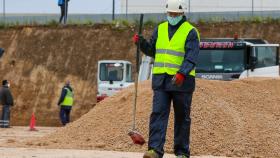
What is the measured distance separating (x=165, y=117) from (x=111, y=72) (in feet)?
88.6

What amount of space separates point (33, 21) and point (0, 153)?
36.5 metres

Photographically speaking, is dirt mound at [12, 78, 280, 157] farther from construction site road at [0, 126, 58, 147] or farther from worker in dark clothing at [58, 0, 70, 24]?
worker in dark clothing at [58, 0, 70, 24]

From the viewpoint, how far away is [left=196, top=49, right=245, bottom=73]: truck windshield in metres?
26.7

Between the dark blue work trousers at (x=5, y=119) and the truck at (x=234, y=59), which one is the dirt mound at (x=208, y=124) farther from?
the dark blue work trousers at (x=5, y=119)

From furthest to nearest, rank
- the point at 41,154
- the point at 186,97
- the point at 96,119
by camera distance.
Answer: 1. the point at 96,119
2. the point at 41,154
3. the point at 186,97

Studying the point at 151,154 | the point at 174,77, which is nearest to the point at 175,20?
the point at 174,77

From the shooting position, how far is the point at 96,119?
16.6 metres

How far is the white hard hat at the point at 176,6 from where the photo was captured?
36.1 ft

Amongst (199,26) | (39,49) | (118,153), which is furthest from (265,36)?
(118,153)

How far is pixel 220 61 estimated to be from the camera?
26.9 meters

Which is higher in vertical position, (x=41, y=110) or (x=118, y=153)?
(x=118, y=153)

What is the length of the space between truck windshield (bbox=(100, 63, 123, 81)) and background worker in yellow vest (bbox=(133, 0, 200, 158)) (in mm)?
26349

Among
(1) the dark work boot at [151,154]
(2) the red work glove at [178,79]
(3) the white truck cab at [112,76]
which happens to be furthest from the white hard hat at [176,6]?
(3) the white truck cab at [112,76]

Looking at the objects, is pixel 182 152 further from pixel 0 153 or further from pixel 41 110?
pixel 41 110
